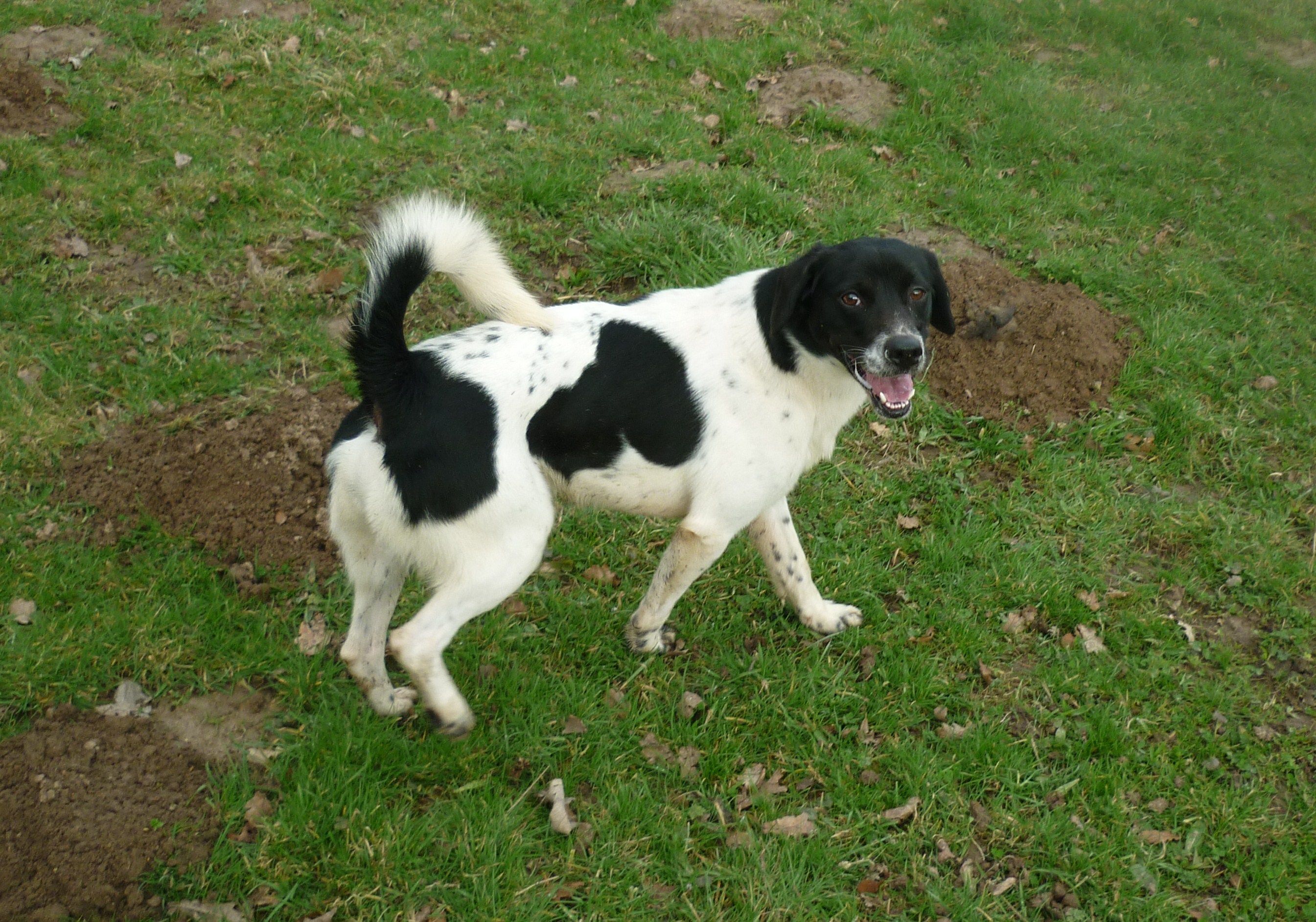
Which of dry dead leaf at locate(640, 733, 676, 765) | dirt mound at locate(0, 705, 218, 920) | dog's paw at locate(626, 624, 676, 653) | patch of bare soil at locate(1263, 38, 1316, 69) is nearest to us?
dirt mound at locate(0, 705, 218, 920)

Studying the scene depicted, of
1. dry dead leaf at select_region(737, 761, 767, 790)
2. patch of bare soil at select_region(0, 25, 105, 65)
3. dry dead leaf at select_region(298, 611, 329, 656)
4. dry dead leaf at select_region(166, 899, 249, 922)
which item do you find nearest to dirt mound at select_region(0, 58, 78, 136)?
patch of bare soil at select_region(0, 25, 105, 65)

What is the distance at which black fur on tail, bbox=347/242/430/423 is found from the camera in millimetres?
2832

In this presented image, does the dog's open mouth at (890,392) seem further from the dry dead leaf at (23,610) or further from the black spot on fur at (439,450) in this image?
the dry dead leaf at (23,610)

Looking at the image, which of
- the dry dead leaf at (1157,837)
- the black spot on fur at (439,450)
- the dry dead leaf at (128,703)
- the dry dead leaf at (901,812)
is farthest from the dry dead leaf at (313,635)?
the dry dead leaf at (1157,837)

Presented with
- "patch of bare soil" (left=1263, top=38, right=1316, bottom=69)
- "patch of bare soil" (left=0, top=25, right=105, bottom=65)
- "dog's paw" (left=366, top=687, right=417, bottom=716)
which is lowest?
"dog's paw" (left=366, top=687, right=417, bottom=716)

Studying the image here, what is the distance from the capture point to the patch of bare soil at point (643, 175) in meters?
5.98

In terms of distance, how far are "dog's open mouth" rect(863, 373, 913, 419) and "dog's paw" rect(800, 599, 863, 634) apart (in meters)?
1.07

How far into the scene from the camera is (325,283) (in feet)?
16.9

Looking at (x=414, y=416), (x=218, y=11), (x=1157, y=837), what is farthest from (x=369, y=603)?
(x=218, y=11)

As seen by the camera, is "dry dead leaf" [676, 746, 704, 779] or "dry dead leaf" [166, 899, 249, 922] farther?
"dry dead leaf" [676, 746, 704, 779]

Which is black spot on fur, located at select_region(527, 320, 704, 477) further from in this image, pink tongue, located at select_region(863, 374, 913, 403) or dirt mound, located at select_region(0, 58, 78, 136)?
dirt mound, located at select_region(0, 58, 78, 136)

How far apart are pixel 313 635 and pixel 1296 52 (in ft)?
34.2

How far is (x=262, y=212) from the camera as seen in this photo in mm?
5504

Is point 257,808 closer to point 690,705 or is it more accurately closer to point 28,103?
point 690,705
